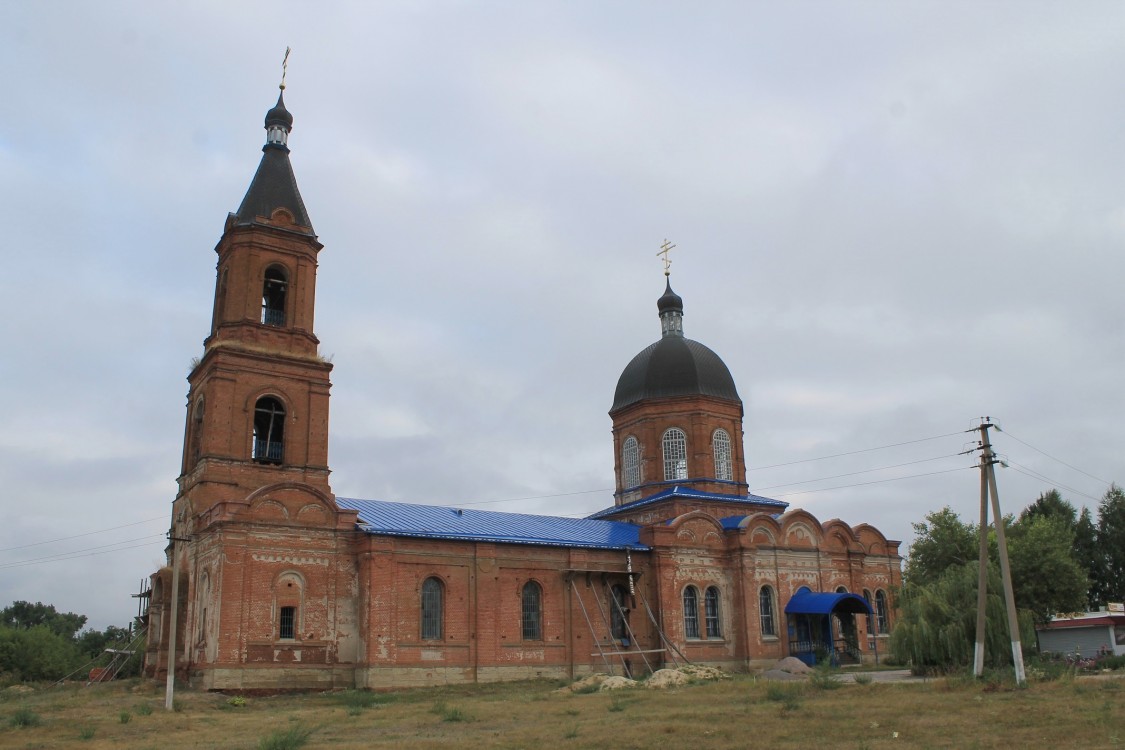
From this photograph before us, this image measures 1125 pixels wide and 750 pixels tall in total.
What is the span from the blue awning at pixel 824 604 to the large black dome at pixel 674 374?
9343mm

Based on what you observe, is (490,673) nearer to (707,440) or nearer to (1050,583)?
(707,440)

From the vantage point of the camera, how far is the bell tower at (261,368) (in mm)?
29828

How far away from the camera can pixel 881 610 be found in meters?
39.9

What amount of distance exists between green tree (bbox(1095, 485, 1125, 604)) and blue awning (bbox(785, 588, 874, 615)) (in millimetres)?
22271

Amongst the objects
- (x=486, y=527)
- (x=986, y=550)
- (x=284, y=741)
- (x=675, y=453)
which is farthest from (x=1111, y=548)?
(x=284, y=741)

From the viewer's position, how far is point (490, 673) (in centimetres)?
3059

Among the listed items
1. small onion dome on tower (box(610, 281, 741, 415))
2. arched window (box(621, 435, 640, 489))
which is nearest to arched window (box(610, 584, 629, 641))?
arched window (box(621, 435, 640, 489))

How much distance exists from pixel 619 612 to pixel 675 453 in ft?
27.7

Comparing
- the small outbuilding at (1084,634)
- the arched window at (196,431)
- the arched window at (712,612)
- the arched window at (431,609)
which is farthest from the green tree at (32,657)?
the small outbuilding at (1084,634)

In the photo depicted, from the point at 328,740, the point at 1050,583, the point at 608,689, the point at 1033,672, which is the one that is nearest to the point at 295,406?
the point at 608,689

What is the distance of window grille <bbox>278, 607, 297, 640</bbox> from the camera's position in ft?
91.2

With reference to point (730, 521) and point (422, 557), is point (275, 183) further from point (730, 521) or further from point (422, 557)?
point (730, 521)

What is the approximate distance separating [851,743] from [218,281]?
26.6 m

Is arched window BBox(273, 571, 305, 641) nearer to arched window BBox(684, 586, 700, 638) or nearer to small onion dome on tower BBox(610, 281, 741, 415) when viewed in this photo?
arched window BBox(684, 586, 700, 638)
